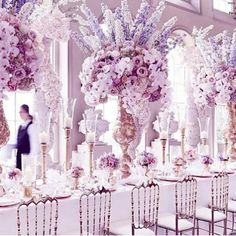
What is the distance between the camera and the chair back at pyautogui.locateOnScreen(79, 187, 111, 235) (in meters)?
3.62

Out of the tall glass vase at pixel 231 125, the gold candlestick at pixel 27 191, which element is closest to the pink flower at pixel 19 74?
the gold candlestick at pixel 27 191

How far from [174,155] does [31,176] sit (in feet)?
6.41

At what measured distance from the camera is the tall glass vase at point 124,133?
14.6 feet

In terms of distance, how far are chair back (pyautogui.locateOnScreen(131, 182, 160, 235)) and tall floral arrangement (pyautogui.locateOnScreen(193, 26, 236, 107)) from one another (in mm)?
1946

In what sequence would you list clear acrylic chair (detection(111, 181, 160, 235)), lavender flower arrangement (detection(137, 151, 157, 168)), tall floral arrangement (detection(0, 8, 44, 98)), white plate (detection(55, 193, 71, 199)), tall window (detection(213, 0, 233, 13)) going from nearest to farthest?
tall floral arrangement (detection(0, 8, 44, 98))
white plate (detection(55, 193, 71, 199))
clear acrylic chair (detection(111, 181, 160, 235))
lavender flower arrangement (detection(137, 151, 157, 168))
tall window (detection(213, 0, 233, 13))

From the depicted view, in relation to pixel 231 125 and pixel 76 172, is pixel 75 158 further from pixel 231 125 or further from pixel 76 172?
pixel 231 125

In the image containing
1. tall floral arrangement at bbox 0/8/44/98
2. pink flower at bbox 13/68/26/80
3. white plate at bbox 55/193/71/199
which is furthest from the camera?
white plate at bbox 55/193/71/199

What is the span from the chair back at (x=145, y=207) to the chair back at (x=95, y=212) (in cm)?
24

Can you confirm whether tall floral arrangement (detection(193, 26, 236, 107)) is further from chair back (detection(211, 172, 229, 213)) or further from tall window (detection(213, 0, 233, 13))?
tall window (detection(213, 0, 233, 13))

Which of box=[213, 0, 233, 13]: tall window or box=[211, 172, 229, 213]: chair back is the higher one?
box=[213, 0, 233, 13]: tall window

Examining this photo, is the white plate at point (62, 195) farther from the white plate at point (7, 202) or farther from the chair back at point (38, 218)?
the white plate at point (7, 202)

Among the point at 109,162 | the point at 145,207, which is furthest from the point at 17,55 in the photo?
the point at 145,207

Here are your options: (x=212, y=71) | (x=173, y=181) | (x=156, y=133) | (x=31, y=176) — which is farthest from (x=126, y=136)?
(x=156, y=133)

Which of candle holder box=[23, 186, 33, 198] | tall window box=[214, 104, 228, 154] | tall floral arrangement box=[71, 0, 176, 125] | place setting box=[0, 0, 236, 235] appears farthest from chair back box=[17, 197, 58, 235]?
tall window box=[214, 104, 228, 154]
